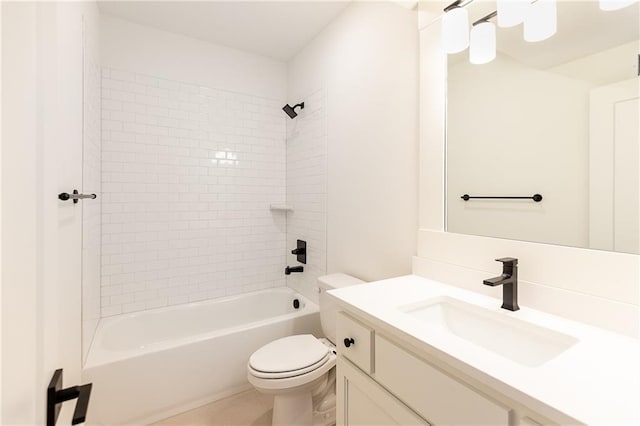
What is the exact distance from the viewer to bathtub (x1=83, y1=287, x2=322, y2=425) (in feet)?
5.32

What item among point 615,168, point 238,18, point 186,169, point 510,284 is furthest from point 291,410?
point 238,18

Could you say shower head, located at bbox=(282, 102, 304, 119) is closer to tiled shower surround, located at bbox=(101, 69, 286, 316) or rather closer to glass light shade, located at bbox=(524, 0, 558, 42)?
tiled shower surround, located at bbox=(101, 69, 286, 316)

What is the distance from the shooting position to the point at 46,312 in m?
0.44

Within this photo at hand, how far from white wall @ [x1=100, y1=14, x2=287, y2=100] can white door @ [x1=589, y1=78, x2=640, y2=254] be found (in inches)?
96.0

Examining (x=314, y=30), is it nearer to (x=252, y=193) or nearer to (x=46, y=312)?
(x=252, y=193)

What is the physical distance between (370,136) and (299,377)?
141 centimetres

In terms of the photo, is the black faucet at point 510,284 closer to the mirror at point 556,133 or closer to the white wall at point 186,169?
the mirror at point 556,133

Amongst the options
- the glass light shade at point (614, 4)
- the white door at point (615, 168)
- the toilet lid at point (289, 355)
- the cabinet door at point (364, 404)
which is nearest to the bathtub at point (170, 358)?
the toilet lid at point (289, 355)

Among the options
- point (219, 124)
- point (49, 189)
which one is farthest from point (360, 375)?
Result: point (219, 124)

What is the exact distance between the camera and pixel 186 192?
243cm

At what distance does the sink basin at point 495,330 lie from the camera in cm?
86

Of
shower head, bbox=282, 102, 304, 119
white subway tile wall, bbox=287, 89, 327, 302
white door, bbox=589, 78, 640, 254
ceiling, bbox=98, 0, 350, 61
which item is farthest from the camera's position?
shower head, bbox=282, 102, 304, 119

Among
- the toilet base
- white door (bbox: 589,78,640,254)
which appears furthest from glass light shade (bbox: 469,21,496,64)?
the toilet base

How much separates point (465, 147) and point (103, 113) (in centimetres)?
238
